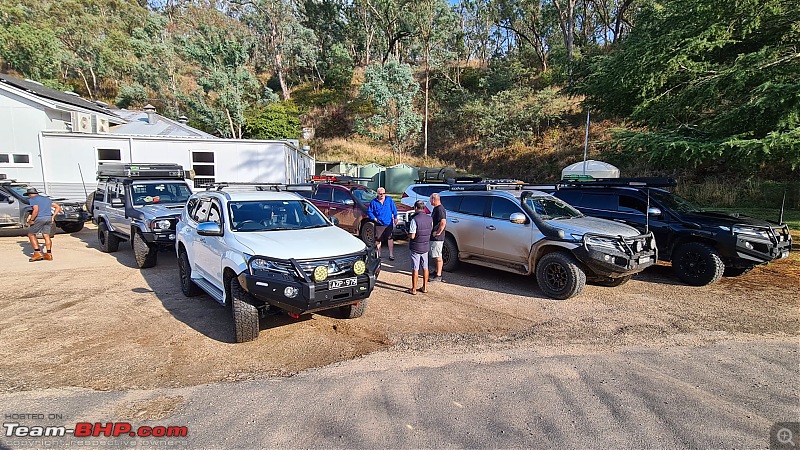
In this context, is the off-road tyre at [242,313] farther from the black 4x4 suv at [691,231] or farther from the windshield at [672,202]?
the windshield at [672,202]

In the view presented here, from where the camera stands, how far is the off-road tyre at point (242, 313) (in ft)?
14.5

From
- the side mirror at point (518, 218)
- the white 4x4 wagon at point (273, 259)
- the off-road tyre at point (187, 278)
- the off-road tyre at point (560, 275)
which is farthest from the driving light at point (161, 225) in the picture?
the off-road tyre at point (560, 275)

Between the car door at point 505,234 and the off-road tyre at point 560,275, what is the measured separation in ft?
1.31

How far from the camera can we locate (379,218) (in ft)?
28.9

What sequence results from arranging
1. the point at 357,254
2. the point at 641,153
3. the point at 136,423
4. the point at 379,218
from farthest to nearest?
1. the point at 641,153
2. the point at 379,218
3. the point at 357,254
4. the point at 136,423

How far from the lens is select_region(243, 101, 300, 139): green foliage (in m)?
37.9

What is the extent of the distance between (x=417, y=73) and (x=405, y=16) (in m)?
6.77

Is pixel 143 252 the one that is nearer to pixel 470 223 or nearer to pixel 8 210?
pixel 470 223

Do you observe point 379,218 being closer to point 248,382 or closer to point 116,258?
point 248,382

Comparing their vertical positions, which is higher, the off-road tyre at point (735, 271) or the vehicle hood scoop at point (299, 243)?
the vehicle hood scoop at point (299, 243)

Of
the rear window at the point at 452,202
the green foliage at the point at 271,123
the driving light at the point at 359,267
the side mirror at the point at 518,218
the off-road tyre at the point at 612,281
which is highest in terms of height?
the green foliage at the point at 271,123

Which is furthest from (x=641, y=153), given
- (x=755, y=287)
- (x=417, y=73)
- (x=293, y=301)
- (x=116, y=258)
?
(x=417, y=73)

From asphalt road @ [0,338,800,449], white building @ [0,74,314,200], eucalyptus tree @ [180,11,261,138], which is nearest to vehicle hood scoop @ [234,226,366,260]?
asphalt road @ [0,338,800,449]

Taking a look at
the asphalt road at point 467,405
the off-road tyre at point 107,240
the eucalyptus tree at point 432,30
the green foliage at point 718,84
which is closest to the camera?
the asphalt road at point 467,405
